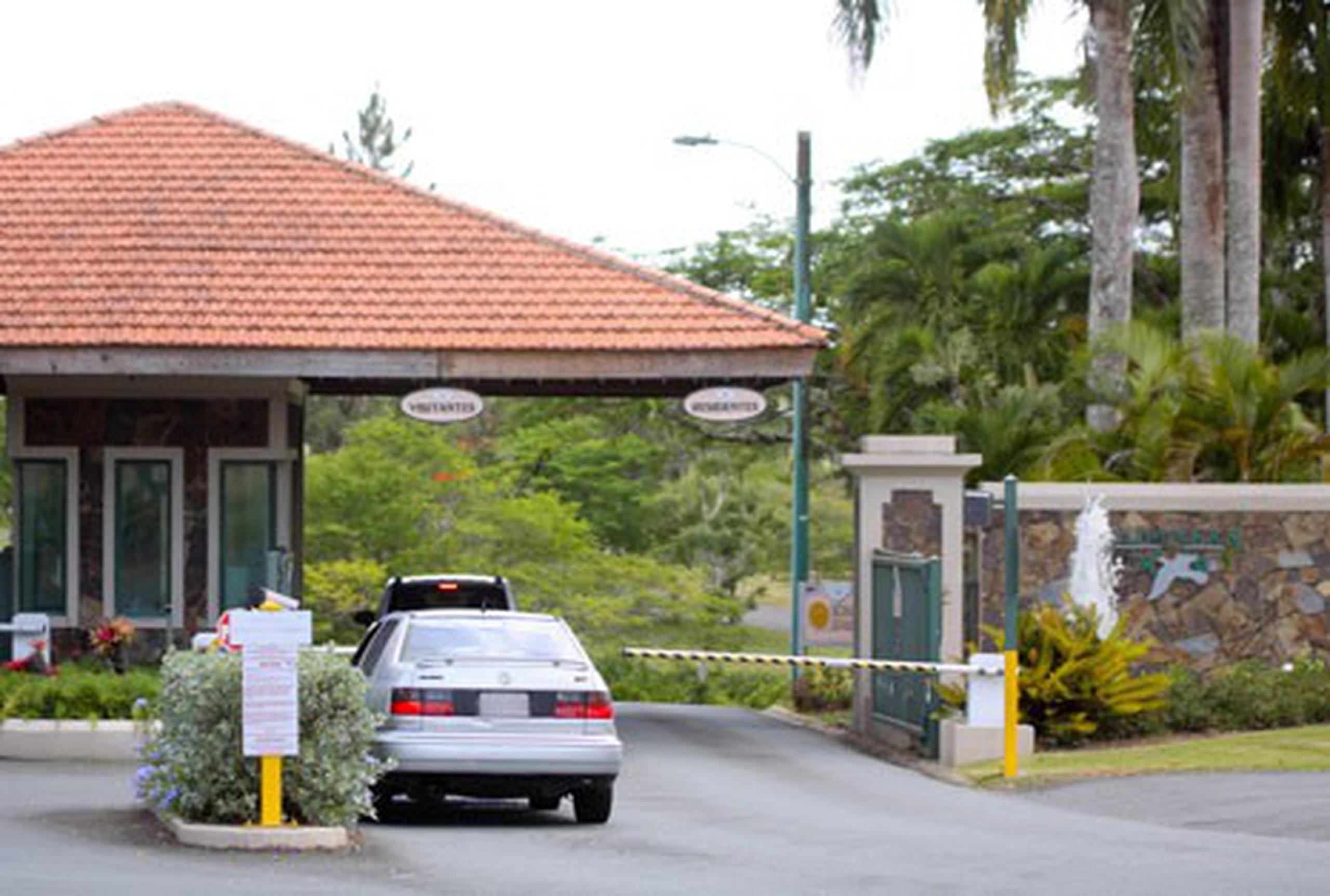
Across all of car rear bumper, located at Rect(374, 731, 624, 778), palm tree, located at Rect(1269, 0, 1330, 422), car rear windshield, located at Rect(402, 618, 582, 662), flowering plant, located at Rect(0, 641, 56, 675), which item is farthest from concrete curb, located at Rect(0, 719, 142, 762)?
palm tree, located at Rect(1269, 0, 1330, 422)

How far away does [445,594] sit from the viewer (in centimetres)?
2267

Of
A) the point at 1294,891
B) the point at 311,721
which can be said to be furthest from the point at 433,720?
the point at 1294,891

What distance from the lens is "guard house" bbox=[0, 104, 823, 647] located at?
25.2 metres

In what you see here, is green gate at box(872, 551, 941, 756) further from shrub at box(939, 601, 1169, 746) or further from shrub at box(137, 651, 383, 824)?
shrub at box(137, 651, 383, 824)

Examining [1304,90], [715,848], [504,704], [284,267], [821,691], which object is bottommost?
[821,691]

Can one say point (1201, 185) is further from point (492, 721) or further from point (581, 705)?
point (492, 721)

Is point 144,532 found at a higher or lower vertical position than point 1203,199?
lower

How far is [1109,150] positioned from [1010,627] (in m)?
12.6

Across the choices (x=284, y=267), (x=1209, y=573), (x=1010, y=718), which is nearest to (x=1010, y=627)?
(x=1010, y=718)

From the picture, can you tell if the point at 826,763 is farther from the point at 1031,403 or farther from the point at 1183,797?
the point at 1031,403

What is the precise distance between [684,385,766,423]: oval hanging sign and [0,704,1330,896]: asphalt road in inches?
247

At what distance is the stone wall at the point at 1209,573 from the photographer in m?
24.8

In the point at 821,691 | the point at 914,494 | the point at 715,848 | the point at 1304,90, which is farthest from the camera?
the point at 1304,90

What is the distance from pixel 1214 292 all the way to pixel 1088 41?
5.30m
